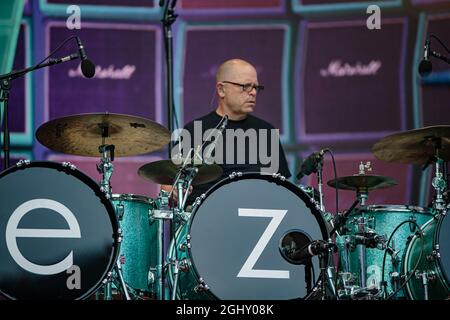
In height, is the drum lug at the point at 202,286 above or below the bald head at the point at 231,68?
below

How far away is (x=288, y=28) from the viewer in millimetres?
7012

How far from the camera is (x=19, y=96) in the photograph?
6727 mm

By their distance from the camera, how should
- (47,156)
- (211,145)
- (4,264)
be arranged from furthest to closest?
1. (47,156)
2. (211,145)
3. (4,264)

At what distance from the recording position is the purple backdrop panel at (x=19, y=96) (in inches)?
264

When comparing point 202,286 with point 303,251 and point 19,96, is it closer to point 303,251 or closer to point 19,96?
point 303,251

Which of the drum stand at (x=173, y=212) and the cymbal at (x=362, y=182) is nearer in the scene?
the drum stand at (x=173, y=212)

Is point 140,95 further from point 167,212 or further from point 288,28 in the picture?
point 167,212

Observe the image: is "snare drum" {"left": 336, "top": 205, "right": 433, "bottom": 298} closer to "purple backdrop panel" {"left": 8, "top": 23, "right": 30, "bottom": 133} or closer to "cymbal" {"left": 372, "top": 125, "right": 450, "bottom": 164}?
"cymbal" {"left": 372, "top": 125, "right": 450, "bottom": 164}

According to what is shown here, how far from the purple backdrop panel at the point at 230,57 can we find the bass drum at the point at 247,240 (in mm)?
2042

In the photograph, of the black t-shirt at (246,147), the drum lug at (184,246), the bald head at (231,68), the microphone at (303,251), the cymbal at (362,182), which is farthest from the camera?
the bald head at (231,68)

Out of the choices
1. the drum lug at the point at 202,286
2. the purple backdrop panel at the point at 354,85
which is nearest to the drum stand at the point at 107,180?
the drum lug at the point at 202,286

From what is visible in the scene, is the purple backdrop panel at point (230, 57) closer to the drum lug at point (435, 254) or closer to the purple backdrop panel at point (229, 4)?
the purple backdrop panel at point (229, 4)
